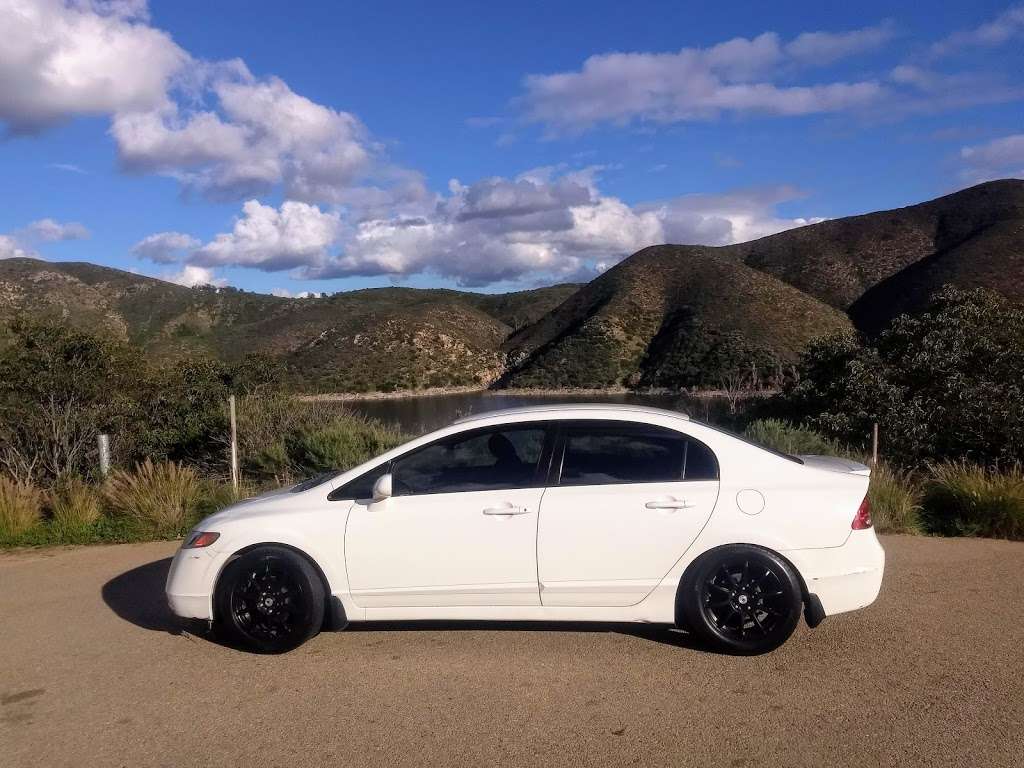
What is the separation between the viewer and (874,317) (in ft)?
143

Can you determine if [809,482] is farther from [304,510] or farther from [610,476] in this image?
[304,510]

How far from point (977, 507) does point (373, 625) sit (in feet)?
21.4

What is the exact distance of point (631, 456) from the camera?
5.74m

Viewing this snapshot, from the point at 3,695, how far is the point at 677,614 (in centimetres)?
394

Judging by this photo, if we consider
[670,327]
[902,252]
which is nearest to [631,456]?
[670,327]

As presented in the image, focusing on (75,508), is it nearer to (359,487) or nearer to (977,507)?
(359,487)

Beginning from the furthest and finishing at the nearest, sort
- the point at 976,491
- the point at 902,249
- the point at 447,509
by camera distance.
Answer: the point at 902,249, the point at 976,491, the point at 447,509

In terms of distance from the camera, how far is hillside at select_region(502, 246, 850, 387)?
37.2 metres

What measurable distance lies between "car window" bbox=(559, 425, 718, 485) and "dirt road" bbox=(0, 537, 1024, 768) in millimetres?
1046

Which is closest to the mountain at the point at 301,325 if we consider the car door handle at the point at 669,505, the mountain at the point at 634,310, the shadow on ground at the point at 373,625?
the mountain at the point at 634,310

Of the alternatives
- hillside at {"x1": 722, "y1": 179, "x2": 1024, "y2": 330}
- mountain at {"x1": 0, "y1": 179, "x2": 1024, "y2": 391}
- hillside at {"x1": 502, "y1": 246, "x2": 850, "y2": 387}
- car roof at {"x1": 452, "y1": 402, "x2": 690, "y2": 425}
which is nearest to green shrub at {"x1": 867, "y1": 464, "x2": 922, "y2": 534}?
car roof at {"x1": 452, "y1": 402, "x2": 690, "y2": 425}


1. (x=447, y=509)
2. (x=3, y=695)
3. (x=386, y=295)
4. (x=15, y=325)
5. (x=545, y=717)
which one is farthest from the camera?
(x=386, y=295)

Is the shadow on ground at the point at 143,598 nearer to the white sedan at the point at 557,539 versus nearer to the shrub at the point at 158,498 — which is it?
the white sedan at the point at 557,539

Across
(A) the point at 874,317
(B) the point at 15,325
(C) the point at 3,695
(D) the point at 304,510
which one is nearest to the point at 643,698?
(D) the point at 304,510
